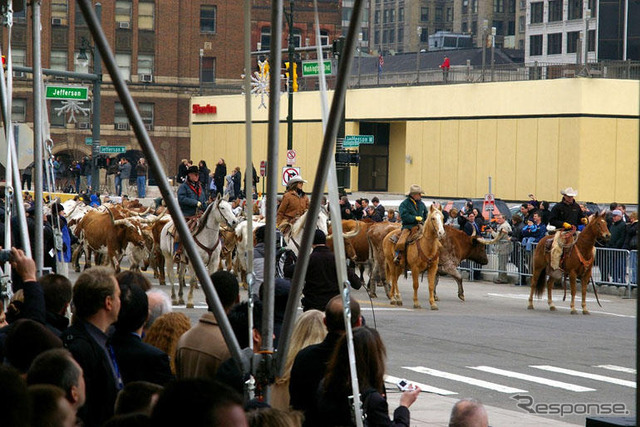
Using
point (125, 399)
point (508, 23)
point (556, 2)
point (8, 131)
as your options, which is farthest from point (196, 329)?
point (508, 23)

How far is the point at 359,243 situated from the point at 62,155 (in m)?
59.9

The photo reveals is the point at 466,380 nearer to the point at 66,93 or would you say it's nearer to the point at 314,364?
the point at 314,364

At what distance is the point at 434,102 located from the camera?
6284 cm

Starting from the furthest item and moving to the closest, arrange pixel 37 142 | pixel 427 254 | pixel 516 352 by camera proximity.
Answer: pixel 427 254 → pixel 516 352 → pixel 37 142

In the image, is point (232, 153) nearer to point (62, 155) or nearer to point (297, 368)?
point (62, 155)

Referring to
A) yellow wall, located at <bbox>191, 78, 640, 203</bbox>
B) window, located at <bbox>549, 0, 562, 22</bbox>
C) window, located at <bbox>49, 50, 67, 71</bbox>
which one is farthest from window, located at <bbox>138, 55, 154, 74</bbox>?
window, located at <bbox>549, 0, 562, 22</bbox>

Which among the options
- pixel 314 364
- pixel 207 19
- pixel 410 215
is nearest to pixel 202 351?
pixel 314 364

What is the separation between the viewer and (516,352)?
18297 mm

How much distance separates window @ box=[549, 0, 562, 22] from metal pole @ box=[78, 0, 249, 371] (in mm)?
112309

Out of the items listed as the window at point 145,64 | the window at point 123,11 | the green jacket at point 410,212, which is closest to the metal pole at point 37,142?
the green jacket at point 410,212

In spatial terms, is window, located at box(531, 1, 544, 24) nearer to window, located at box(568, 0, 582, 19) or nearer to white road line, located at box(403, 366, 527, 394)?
window, located at box(568, 0, 582, 19)

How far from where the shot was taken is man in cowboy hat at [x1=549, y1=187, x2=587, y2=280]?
2488cm

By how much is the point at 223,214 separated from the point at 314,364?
15.7 m

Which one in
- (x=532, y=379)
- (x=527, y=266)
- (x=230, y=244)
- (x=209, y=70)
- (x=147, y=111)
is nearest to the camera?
(x=532, y=379)
